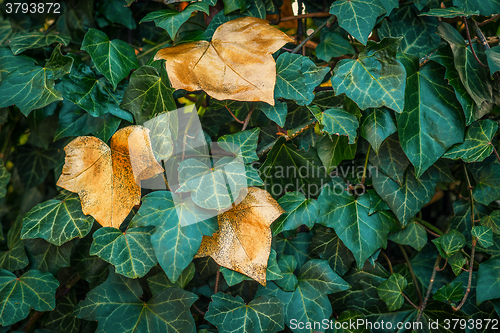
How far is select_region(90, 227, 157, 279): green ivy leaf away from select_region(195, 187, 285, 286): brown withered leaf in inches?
4.7

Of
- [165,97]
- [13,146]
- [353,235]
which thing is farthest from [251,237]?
[13,146]

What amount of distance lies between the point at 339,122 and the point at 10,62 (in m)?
0.86

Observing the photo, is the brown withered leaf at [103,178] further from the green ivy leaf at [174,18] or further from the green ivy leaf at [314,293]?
the green ivy leaf at [314,293]

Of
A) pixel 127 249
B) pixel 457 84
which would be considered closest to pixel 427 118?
pixel 457 84

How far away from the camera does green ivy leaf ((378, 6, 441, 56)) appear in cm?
86

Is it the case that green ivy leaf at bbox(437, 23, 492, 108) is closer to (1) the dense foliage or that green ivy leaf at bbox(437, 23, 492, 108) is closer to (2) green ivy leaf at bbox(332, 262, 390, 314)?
(1) the dense foliage

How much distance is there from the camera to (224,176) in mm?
691

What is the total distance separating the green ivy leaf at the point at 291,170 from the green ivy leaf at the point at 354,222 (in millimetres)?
44

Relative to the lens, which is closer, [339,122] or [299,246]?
[339,122]

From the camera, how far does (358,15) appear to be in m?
0.74

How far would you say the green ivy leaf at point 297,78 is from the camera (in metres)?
0.74

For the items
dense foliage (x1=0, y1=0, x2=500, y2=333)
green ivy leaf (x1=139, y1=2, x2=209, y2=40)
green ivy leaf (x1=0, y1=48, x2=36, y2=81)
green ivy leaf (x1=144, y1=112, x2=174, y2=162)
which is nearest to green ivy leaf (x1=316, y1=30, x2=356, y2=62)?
dense foliage (x1=0, y1=0, x2=500, y2=333)

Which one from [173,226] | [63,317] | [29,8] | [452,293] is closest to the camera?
[173,226]

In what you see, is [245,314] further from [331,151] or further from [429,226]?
[429,226]
